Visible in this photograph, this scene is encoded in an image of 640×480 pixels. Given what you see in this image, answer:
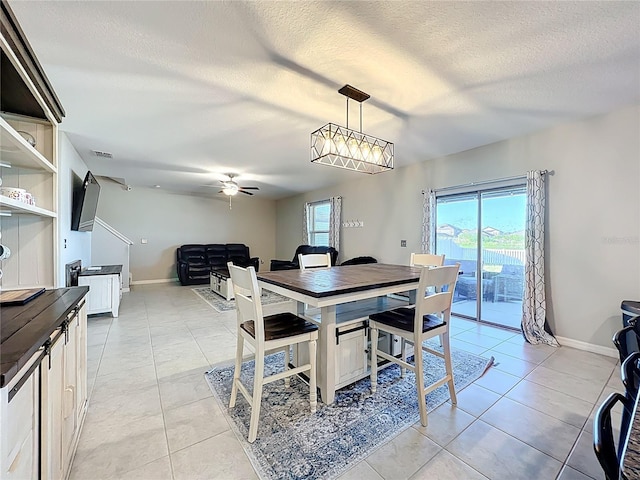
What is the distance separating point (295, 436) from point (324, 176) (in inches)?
193

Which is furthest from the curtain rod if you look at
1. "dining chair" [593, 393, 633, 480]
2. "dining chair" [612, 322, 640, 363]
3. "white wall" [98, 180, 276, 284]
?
"white wall" [98, 180, 276, 284]

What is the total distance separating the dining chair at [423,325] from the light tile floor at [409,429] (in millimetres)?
247

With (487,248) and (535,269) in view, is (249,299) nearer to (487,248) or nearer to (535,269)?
(535,269)

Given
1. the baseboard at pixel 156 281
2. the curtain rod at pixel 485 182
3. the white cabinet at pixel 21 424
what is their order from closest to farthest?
the white cabinet at pixel 21 424
the curtain rod at pixel 485 182
the baseboard at pixel 156 281

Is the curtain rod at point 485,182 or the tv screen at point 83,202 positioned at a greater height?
the curtain rod at point 485,182

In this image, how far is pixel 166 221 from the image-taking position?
7531 millimetres

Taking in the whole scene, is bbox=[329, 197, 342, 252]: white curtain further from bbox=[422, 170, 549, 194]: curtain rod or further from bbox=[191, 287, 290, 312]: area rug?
bbox=[422, 170, 549, 194]: curtain rod

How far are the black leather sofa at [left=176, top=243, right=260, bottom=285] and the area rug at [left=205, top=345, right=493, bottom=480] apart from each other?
481cm

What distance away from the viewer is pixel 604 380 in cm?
238

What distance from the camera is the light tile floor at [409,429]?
1.48m

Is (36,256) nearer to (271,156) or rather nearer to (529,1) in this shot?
(271,156)

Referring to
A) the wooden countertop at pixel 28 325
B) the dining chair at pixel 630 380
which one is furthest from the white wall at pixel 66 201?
the dining chair at pixel 630 380

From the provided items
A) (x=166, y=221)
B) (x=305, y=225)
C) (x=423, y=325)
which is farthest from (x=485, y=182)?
(x=166, y=221)

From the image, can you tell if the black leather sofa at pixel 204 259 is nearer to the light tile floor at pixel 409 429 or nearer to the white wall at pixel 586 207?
the light tile floor at pixel 409 429
